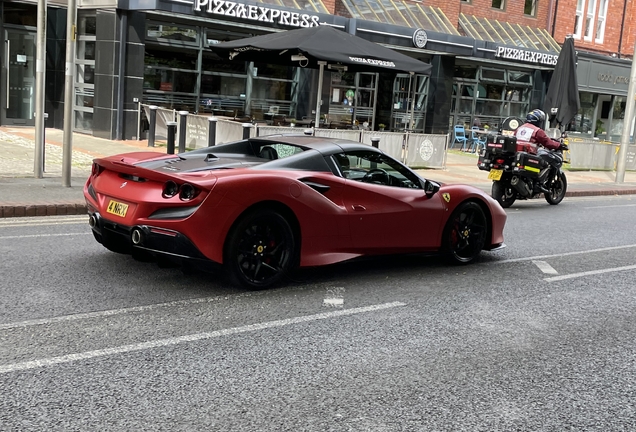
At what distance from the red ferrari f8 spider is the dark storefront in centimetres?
1080

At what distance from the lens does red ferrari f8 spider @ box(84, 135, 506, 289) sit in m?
5.89

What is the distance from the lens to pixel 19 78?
20203 millimetres

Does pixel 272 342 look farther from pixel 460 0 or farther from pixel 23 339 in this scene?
pixel 460 0

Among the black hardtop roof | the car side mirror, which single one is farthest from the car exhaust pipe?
the car side mirror

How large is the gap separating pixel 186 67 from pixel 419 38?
7957 millimetres

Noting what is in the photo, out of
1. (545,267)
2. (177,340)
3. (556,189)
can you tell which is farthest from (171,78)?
(177,340)

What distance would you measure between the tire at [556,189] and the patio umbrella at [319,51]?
13.9 feet

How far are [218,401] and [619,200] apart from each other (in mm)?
15188

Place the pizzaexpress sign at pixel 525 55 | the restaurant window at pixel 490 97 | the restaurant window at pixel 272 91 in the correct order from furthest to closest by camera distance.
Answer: the restaurant window at pixel 490 97 → the pizzaexpress sign at pixel 525 55 → the restaurant window at pixel 272 91

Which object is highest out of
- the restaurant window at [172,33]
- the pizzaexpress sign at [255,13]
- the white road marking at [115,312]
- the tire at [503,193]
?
the pizzaexpress sign at [255,13]

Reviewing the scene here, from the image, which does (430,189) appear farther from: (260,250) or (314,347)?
(314,347)

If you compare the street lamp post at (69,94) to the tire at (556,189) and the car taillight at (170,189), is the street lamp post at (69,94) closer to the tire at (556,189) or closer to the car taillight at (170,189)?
the car taillight at (170,189)

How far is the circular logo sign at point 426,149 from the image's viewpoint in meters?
18.3

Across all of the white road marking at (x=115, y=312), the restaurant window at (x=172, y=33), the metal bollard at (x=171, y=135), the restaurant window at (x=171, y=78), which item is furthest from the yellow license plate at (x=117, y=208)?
the restaurant window at (x=172, y=33)
